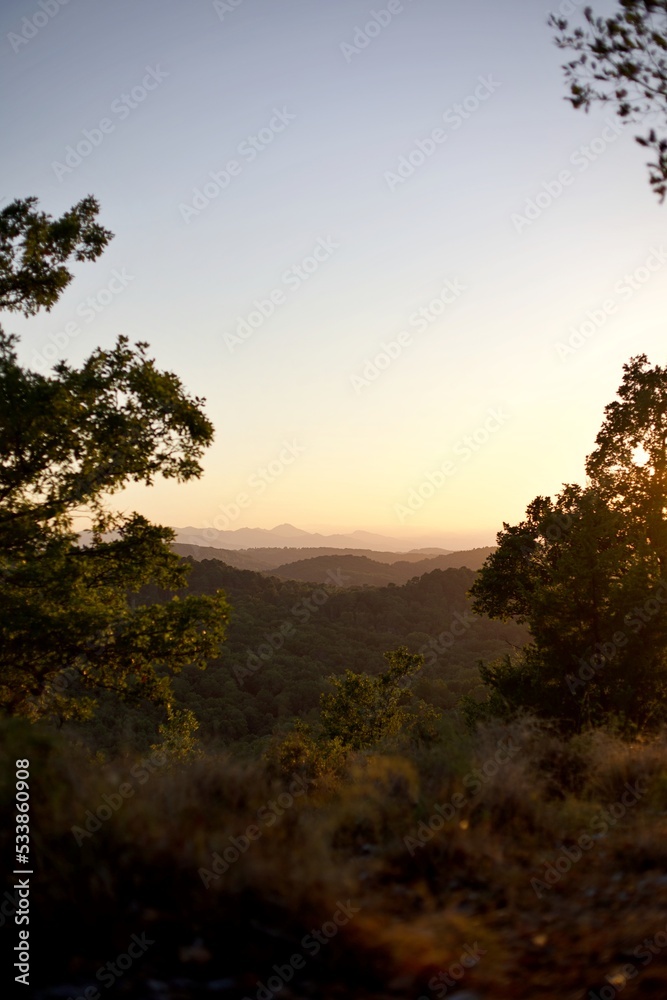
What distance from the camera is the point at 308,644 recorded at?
9338 cm

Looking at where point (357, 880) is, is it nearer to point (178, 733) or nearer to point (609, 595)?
point (609, 595)

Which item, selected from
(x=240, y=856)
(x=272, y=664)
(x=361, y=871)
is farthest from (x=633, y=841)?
(x=272, y=664)

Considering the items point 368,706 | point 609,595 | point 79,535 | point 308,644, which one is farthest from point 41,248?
point 308,644

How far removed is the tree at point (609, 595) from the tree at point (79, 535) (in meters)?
8.86

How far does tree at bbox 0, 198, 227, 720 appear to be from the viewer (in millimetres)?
11203

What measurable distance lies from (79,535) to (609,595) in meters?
14.0

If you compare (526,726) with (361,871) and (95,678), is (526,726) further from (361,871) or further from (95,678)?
(95,678)

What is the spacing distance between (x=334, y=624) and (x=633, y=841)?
336 ft

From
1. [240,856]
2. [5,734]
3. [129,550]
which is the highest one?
[129,550]

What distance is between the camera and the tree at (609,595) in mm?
15906

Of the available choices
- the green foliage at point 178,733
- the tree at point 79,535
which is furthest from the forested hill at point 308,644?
the tree at point 79,535

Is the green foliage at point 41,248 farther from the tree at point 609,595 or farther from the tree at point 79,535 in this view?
the tree at point 609,595

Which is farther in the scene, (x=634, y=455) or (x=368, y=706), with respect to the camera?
(x=368, y=706)

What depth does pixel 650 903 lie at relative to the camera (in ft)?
14.6
